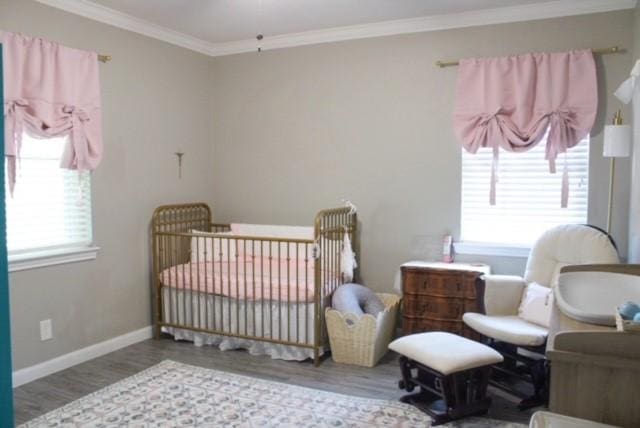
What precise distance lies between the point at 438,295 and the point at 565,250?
2.85 ft

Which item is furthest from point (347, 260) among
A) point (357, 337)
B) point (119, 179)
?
point (119, 179)

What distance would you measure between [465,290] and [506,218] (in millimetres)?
678

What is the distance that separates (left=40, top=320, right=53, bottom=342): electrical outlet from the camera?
3262 millimetres

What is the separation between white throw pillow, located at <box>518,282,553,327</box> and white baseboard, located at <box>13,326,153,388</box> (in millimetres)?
2824

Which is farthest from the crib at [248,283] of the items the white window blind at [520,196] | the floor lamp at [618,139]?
the floor lamp at [618,139]

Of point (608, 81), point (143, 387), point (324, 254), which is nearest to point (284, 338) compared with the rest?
point (324, 254)

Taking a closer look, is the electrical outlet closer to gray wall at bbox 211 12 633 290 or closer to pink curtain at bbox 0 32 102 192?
pink curtain at bbox 0 32 102 192

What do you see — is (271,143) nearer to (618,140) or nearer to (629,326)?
(618,140)

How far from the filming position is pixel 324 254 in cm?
359

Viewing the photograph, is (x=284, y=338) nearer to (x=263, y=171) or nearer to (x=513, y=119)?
(x=263, y=171)

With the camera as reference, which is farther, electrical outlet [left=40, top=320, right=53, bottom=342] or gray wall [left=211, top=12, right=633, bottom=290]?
gray wall [left=211, top=12, right=633, bottom=290]

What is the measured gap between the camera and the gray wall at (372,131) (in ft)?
11.4

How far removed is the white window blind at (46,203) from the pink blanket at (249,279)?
0.75 m

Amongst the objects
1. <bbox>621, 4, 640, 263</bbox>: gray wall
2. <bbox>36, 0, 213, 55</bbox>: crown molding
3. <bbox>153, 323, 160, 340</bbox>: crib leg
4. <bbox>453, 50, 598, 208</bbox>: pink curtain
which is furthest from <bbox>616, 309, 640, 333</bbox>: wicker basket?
<bbox>36, 0, 213, 55</bbox>: crown molding
